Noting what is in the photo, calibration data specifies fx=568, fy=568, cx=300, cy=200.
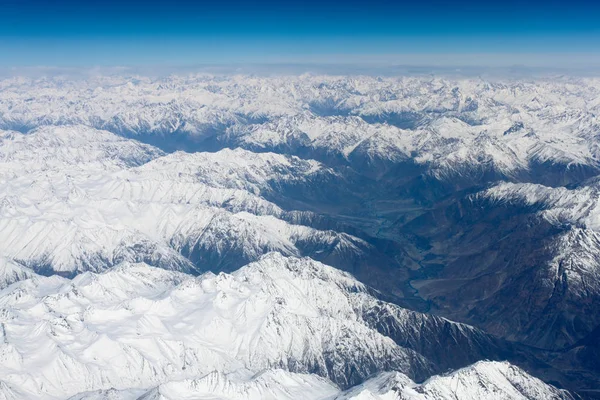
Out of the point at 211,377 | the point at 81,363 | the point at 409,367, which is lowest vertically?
the point at 409,367

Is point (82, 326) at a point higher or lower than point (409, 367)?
higher

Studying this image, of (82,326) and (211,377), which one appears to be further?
(82,326)

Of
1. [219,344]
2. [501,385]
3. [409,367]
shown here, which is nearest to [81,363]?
[219,344]

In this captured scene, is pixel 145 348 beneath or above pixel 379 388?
beneath

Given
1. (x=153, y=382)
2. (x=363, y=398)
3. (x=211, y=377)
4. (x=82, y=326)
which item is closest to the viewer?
(x=363, y=398)

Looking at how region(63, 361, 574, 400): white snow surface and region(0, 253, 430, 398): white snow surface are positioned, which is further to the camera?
region(0, 253, 430, 398): white snow surface

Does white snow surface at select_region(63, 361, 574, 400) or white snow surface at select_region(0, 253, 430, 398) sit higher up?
Answer: white snow surface at select_region(63, 361, 574, 400)

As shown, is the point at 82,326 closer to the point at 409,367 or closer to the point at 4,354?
the point at 4,354

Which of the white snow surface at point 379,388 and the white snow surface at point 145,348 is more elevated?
the white snow surface at point 379,388

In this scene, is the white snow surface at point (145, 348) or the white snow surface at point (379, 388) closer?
the white snow surface at point (379, 388)

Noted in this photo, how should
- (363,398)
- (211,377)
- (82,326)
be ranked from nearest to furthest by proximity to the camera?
(363,398)
(211,377)
(82,326)

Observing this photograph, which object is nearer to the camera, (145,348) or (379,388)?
(379,388)
